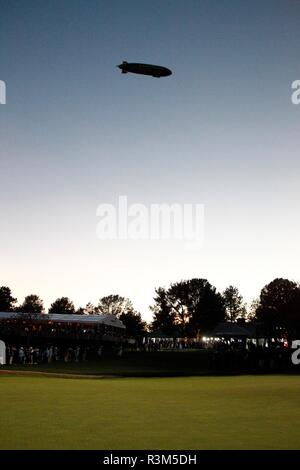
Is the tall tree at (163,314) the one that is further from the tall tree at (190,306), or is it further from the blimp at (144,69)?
the blimp at (144,69)

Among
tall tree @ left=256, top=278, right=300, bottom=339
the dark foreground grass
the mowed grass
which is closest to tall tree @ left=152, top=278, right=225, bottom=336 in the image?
tall tree @ left=256, top=278, right=300, bottom=339

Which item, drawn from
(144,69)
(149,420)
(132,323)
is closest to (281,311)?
(144,69)

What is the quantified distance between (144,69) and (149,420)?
2816 centimetres

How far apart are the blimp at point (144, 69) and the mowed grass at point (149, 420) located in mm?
22997

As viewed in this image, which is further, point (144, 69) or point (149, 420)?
point (144, 69)

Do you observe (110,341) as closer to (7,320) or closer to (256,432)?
(7,320)

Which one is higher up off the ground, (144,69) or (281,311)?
(144,69)

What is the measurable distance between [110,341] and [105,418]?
79.6 meters

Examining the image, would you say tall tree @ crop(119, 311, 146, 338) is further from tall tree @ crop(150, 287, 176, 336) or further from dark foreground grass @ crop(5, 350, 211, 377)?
dark foreground grass @ crop(5, 350, 211, 377)

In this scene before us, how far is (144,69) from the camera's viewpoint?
3634 cm

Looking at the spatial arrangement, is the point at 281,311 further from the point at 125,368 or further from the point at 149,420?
the point at 149,420

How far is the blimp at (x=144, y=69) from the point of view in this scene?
118 feet
